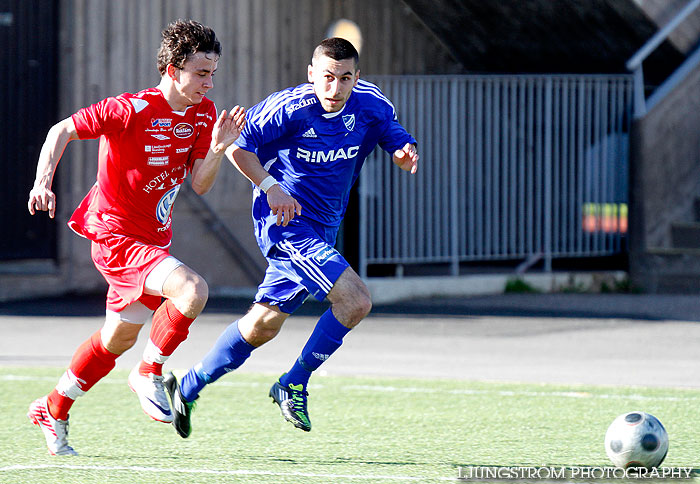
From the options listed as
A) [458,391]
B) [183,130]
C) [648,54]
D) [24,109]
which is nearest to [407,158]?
[183,130]

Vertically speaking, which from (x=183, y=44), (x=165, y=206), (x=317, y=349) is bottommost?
(x=317, y=349)

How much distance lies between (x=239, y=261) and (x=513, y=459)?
9.61 metres

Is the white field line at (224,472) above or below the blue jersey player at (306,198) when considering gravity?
below

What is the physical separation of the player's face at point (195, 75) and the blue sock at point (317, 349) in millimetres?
1332

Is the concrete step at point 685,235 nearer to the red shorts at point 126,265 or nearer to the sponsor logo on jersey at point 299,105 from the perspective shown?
the sponsor logo on jersey at point 299,105

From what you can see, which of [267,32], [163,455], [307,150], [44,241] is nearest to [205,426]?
[163,455]

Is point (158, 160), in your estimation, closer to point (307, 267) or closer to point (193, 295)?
point (193, 295)

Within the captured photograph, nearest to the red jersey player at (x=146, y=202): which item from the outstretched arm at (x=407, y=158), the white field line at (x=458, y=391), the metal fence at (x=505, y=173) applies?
the outstretched arm at (x=407, y=158)

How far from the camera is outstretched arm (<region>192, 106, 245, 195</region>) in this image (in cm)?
582

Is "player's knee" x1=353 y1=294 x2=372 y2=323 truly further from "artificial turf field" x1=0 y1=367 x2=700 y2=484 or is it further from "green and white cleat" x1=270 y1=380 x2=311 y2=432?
"artificial turf field" x1=0 y1=367 x2=700 y2=484

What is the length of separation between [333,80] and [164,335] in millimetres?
1599

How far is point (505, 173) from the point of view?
591 inches

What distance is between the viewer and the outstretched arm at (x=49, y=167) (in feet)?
17.9

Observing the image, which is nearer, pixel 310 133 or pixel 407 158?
pixel 407 158
